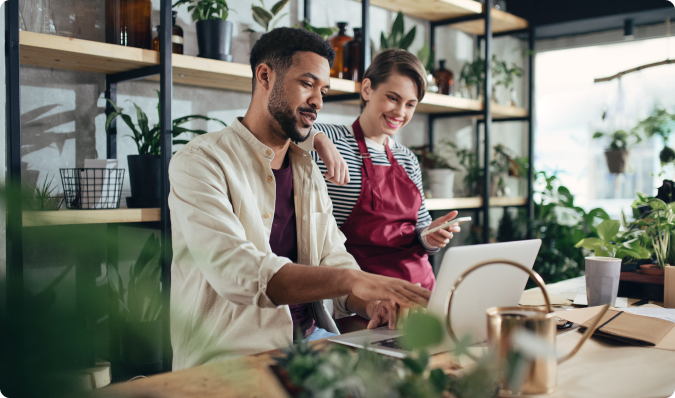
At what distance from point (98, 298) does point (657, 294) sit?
1591 millimetres

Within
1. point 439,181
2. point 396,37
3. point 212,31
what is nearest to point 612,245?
point 439,181

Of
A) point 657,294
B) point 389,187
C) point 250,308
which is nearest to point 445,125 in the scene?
point 389,187

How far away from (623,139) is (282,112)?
9.57 ft

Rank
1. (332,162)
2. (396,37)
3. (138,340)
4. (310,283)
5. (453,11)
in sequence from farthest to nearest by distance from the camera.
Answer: (453,11) < (396,37) < (332,162) < (310,283) < (138,340)

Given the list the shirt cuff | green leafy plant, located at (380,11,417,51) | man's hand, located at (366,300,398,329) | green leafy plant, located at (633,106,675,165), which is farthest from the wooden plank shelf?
green leafy plant, located at (633,106,675,165)

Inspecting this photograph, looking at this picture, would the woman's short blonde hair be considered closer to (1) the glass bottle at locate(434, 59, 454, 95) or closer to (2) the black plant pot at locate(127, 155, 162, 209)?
(2) the black plant pot at locate(127, 155, 162, 209)

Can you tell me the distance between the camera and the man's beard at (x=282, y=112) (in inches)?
56.5

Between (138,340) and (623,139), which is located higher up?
(623,139)

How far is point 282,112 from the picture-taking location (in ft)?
4.71

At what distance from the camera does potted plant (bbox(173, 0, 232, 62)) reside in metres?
1.93

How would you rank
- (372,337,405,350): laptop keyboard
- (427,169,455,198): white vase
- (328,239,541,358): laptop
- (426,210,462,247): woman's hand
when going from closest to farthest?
(328,239,541,358): laptop, (372,337,405,350): laptop keyboard, (426,210,462,247): woman's hand, (427,169,455,198): white vase

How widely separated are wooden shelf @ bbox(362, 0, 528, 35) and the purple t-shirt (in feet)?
5.90

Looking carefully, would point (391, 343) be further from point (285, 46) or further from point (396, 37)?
point (396, 37)

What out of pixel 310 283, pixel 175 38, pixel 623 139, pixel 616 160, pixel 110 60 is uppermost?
pixel 175 38
